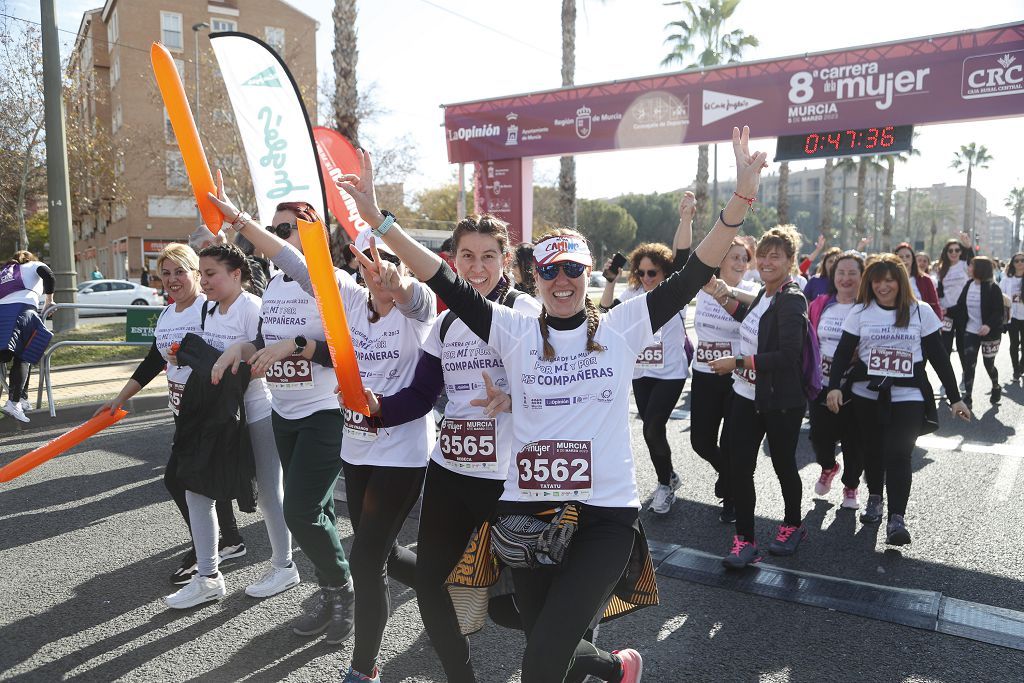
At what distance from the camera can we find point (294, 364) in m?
3.82

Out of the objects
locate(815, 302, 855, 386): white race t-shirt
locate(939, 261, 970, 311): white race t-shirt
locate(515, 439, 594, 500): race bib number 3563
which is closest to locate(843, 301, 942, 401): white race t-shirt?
locate(815, 302, 855, 386): white race t-shirt

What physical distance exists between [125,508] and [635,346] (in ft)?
15.6

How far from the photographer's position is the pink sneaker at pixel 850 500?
5871mm

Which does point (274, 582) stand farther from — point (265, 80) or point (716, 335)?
point (265, 80)

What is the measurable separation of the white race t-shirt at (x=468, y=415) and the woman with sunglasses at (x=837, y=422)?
3.37 metres

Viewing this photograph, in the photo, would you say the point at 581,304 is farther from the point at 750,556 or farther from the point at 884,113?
the point at 884,113

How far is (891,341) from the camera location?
202 inches

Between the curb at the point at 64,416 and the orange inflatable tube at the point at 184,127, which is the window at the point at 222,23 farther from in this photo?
the orange inflatable tube at the point at 184,127

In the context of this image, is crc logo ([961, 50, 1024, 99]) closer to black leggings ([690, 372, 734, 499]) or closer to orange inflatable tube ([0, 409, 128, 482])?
black leggings ([690, 372, 734, 499])

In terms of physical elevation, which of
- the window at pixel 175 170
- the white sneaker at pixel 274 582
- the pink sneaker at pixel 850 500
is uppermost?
the window at pixel 175 170

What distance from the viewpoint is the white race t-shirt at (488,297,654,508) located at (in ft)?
8.46

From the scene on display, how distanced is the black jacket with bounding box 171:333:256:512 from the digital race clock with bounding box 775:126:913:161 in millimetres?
10883

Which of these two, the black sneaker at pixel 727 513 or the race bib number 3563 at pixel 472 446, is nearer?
the race bib number 3563 at pixel 472 446

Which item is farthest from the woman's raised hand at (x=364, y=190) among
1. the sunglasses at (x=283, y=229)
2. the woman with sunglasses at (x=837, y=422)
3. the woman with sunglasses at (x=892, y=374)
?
the woman with sunglasses at (x=837, y=422)
